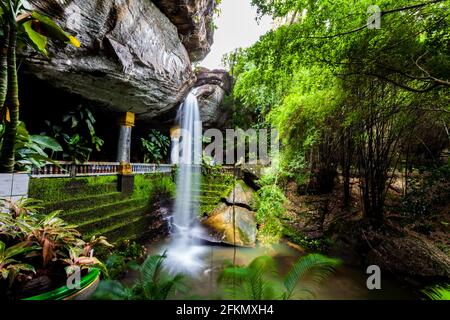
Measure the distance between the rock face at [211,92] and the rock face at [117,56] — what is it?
417cm

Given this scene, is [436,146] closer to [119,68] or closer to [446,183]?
[446,183]

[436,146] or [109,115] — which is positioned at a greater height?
[109,115]

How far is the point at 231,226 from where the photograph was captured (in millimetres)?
6562

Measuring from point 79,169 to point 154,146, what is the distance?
14.2 feet

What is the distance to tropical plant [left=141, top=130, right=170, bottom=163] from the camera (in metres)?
8.93

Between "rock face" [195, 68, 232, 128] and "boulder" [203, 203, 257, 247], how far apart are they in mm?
6885

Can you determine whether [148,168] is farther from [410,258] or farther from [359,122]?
[410,258]

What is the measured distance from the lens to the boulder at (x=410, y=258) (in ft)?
13.4

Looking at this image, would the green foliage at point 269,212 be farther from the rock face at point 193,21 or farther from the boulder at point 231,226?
the rock face at point 193,21

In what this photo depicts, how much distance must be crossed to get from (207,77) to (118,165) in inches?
325

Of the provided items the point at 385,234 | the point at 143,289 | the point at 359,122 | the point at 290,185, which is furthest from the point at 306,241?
the point at 143,289

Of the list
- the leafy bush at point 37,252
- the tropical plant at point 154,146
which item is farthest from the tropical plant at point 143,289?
the tropical plant at point 154,146

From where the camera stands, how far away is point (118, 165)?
6.30 m
